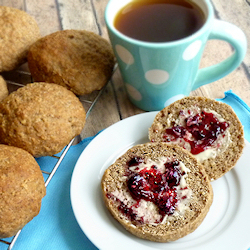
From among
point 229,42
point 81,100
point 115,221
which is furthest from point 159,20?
point 115,221

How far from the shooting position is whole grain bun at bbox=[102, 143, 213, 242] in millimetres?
1254

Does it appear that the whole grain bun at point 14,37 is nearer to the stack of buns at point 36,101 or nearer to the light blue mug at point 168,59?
the stack of buns at point 36,101

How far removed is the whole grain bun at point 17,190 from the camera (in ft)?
4.08

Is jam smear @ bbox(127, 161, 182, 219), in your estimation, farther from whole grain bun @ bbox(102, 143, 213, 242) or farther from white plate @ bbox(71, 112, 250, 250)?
white plate @ bbox(71, 112, 250, 250)

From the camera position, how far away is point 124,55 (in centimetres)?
150

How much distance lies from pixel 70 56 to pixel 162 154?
0.69 meters

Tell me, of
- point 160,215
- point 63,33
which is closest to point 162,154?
point 160,215

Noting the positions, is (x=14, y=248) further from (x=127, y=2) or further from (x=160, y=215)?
(x=127, y=2)

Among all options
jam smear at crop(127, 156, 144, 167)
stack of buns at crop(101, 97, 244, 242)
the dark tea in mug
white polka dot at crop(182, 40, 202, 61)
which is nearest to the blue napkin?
stack of buns at crop(101, 97, 244, 242)

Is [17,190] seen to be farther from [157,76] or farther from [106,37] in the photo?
[106,37]

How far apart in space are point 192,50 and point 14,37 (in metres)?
0.94

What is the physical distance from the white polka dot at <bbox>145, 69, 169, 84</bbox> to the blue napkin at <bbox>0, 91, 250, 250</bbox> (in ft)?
1.67

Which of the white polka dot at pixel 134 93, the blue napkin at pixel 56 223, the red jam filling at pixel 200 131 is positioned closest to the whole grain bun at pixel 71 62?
the white polka dot at pixel 134 93

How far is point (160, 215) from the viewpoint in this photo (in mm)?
1273
